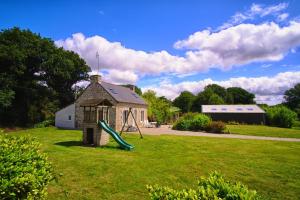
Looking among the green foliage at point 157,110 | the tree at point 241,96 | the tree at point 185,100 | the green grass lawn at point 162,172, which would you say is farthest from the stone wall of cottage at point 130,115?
the tree at point 241,96

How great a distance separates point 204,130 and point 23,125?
27.9m

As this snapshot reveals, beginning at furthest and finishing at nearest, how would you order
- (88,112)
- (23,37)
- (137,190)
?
1. (23,37)
2. (88,112)
3. (137,190)

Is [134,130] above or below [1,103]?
below

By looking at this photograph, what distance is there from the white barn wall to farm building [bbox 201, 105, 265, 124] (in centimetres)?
2707

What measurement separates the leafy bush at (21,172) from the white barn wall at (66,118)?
89.6 feet

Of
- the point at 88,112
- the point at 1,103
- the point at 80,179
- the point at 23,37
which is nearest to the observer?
the point at 80,179

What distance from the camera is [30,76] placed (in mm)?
37250

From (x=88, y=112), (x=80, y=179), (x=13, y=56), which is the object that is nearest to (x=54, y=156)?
(x=80, y=179)

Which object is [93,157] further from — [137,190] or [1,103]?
[1,103]

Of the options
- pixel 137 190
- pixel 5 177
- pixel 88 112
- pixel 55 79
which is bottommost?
pixel 137 190

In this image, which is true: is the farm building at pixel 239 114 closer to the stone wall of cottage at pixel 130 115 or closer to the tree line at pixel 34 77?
the tree line at pixel 34 77

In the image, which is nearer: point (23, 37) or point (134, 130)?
point (134, 130)

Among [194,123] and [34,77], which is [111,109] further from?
[34,77]

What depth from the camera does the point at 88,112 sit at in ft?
58.5
